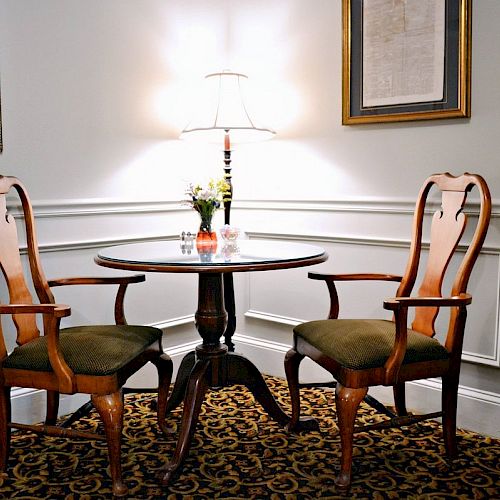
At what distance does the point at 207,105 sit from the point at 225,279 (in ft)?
2.67

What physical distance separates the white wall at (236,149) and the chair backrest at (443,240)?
7.3 inches

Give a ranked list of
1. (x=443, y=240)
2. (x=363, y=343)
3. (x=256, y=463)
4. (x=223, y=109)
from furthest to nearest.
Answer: (x=223, y=109)
(x=443, y=240)
(x=256, y=463)
(x=363, y=343)

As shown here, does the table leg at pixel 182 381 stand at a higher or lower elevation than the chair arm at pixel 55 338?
lower

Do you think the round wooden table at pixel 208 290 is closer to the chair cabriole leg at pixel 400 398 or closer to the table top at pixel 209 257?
the table top at pixel 209 257

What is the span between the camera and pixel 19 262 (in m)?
2.41

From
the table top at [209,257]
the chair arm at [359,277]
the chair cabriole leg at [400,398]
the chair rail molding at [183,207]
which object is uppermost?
the chair rail molding at [183,207]

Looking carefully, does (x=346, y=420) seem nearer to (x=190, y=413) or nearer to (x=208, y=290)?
(x=190, y=413)

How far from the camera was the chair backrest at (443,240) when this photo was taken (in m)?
2.26

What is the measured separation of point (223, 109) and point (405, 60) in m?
0.78

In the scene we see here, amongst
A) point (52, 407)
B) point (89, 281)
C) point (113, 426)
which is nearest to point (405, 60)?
point (89, 281)

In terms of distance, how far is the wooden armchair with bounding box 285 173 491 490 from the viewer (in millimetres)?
2113

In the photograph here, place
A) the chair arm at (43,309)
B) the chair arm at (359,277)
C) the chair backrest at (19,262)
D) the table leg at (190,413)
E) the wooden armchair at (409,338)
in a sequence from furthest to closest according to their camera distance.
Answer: the chair arm at (359,277)
the chair backrest at (19,262)
the table leg at (190,413)
the wooden armchair at (409,338)
the chair arm at (43,309)

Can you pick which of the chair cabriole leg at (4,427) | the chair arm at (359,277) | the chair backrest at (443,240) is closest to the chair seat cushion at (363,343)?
the chair backrest at (443,240)

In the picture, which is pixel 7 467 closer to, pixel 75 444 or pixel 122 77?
pixel 75 444
